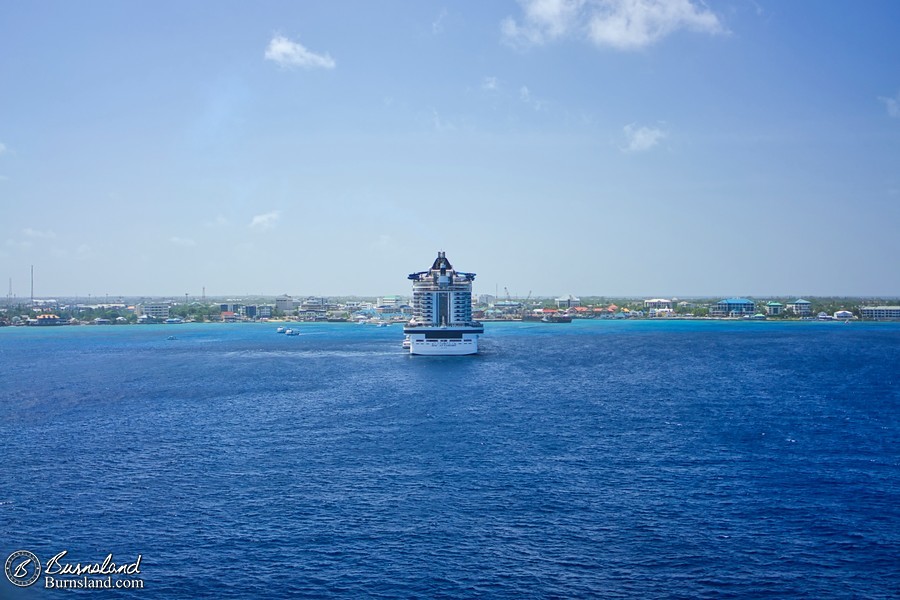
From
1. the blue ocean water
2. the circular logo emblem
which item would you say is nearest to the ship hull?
the blue ocean water

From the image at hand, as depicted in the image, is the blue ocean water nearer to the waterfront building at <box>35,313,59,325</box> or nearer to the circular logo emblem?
the circular logo emblem

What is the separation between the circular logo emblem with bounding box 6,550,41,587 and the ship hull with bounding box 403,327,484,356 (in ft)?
179

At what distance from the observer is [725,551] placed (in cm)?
1928

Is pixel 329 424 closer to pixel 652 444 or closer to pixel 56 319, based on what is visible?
pixel 652 444

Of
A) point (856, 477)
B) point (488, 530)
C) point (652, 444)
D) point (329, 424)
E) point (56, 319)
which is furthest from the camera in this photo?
point (56, 319)

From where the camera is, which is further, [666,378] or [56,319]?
[56,319]

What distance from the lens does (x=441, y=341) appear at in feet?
241

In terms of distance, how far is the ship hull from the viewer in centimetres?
7319

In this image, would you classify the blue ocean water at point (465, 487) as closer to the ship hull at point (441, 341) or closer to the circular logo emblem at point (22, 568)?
the circular logo emblem at point (22, 568)

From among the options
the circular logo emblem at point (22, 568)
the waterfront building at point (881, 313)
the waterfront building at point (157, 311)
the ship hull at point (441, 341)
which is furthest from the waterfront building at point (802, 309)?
the circular logo emblem at point (22, 568)

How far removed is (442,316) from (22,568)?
58.4m

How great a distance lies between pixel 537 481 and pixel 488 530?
503 centimetres

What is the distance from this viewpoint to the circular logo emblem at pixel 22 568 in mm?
17781

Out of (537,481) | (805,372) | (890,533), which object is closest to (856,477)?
(890,533)
